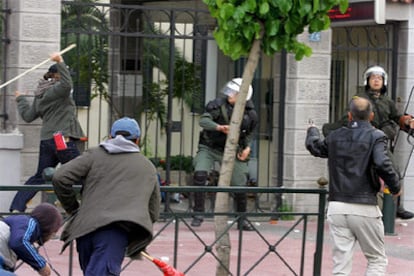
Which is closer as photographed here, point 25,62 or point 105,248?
point 105,248

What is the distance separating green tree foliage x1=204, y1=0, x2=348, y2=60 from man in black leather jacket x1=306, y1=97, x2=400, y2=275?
0.74 m

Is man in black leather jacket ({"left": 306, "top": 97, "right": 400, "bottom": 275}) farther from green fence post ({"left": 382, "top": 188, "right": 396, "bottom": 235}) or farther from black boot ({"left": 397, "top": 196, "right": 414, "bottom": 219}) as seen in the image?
black boot ({"left": 397, "top": 196, "right": 414, "bottom": 219})

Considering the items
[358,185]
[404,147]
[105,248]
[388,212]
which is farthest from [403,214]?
[105,248]

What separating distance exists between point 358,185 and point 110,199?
7.19 feet

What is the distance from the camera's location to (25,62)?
12398mm

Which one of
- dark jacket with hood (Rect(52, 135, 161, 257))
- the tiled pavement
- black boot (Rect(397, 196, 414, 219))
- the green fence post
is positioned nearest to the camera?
dark jacket with hood (Rect(52, 135, 161, 257))

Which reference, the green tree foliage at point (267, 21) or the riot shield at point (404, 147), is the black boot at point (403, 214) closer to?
the riot shield at point (404, 147)

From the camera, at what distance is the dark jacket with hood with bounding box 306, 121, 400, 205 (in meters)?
8.66

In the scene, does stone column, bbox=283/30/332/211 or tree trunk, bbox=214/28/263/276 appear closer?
tree trunk, bbox=214/28/263/276

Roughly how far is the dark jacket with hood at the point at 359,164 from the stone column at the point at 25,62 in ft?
15.2

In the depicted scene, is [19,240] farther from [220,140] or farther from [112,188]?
[220,140]

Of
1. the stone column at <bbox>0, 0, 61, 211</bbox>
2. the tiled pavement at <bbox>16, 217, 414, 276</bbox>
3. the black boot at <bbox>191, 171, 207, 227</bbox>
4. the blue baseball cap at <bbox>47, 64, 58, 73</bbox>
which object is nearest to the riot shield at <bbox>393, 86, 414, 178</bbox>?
the tiled pavement at <bbox>16, 217, 414, 276</bbox>

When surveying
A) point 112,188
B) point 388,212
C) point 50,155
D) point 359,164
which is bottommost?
point 388,212

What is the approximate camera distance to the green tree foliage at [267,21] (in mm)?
8609
